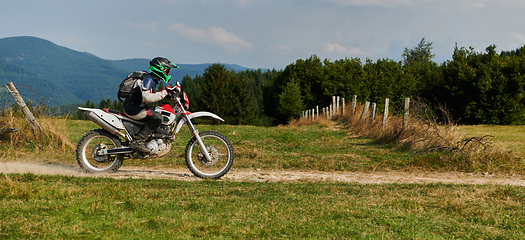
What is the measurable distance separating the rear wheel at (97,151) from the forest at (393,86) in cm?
1327

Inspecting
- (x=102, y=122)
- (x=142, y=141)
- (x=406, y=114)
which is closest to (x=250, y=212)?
Answer: (x=142, y=141)

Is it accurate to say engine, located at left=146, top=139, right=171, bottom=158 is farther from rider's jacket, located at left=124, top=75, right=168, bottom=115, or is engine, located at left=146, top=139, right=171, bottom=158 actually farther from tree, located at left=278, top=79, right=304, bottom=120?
tree, located at left=278, top=79, right=304, bottom=120

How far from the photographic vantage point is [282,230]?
4246 mm

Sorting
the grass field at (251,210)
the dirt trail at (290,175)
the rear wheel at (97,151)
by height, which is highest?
the rear wheel at (97,151)

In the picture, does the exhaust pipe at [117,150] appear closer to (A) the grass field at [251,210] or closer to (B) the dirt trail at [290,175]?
(B) the dirt trail at [290,175]

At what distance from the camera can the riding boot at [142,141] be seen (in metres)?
7.76

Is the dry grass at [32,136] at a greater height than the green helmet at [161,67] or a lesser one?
lesser

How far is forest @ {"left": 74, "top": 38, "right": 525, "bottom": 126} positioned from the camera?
3534 cm

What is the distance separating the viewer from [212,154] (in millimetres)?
8094

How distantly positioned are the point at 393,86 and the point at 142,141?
47018mm

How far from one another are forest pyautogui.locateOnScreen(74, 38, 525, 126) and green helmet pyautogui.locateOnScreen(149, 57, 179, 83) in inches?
491

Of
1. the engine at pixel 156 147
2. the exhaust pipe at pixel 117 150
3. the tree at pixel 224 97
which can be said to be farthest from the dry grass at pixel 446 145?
the tree at pixel 224 97

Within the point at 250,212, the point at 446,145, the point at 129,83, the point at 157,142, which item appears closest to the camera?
the point at 250,212

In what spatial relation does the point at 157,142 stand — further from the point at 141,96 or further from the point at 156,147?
the point at 141,96
